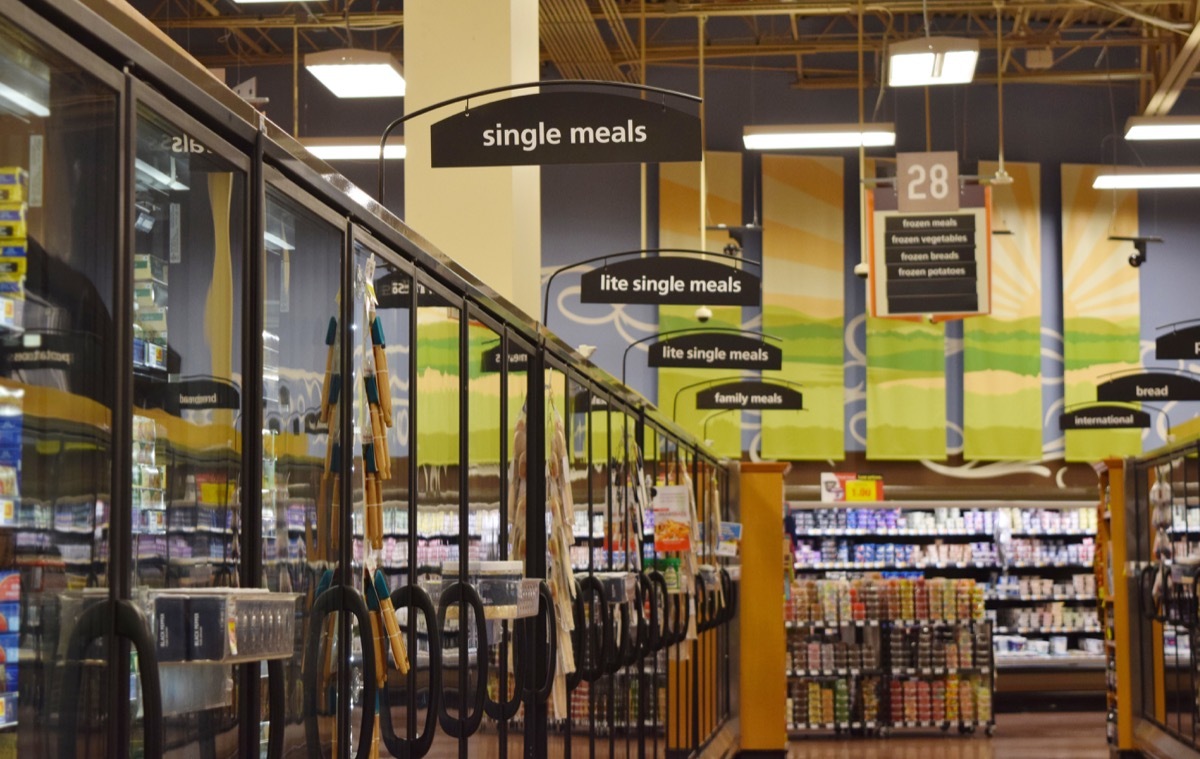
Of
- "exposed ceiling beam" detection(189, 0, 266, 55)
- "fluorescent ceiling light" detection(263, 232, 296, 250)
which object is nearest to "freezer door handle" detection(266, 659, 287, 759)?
"fluorescent ceiling light" detection(263, 232, 296, 250)

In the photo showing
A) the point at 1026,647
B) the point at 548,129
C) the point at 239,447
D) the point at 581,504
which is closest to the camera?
the point at 239,447

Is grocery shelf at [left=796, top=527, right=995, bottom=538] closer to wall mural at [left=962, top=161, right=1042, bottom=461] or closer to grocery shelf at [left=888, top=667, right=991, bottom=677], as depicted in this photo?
wall mural at [left=962, top=161, right=1042, bottom=461]

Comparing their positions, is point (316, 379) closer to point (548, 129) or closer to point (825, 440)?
point (548, 129)

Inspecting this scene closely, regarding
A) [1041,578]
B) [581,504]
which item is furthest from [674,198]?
[581,504]

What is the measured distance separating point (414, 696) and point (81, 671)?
1.66m

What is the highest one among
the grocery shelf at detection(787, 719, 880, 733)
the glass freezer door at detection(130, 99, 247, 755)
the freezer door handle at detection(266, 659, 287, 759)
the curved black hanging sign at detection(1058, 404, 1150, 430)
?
the curved black hanging sign at detection(1058, 404, 1150, 430)

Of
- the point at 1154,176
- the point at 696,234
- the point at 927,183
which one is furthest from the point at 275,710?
the point at 696,234

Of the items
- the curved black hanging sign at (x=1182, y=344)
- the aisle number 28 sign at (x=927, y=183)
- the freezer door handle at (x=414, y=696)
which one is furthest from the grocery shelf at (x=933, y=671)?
the freezer door handle at (x=414, y=696)

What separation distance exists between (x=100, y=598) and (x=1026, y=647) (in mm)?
16591

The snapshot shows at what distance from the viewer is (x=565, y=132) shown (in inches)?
198

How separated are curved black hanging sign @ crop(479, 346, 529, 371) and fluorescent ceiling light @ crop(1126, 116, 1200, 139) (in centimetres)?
1046

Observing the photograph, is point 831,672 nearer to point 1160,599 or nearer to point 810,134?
point 1160,599

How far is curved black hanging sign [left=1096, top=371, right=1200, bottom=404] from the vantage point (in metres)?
13.6

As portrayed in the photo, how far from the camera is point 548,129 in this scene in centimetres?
504
